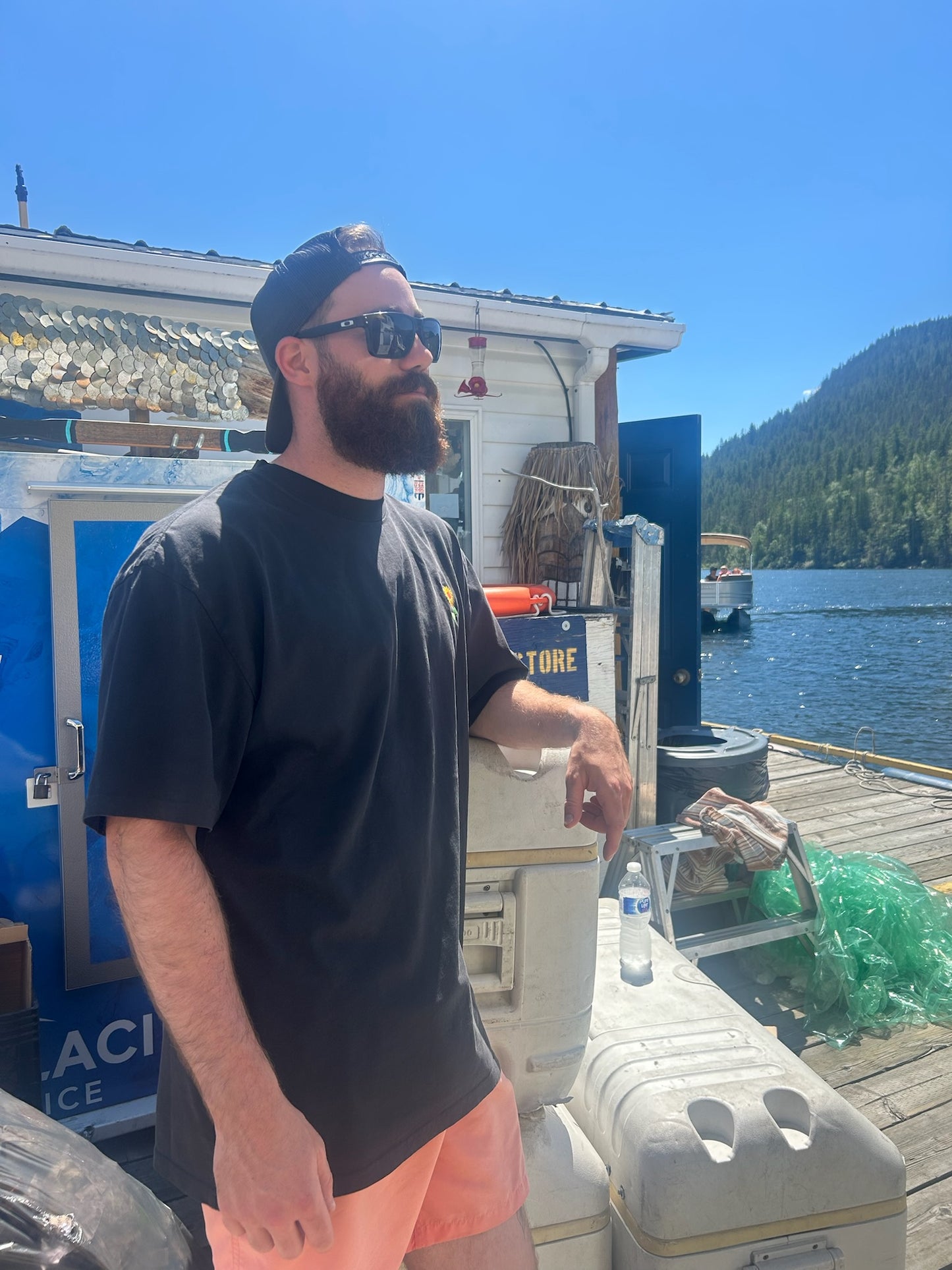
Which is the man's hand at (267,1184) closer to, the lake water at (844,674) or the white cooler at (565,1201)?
the white cooler at (565,1201)

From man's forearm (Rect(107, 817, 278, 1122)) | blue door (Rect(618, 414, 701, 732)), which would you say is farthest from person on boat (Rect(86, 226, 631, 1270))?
blue door (Rect(618, 414, 701, 732))

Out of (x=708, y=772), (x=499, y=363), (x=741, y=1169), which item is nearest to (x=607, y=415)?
(x=499, y=363)

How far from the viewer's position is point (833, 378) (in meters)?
158

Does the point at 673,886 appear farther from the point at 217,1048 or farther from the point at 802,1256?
the point at 217,1048

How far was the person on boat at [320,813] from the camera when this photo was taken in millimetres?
1103

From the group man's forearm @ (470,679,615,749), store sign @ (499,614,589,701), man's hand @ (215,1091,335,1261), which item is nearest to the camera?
man's hand @ (215,1091,335,1261)

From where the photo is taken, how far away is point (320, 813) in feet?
4.09

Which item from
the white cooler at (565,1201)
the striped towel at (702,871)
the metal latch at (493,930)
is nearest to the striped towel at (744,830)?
the striped towel at (702,871)

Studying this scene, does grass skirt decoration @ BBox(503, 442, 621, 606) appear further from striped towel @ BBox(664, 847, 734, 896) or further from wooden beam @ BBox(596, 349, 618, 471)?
striped towel @ BBox(664, 847, 734, 896)

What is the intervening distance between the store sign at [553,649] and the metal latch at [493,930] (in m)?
2.62

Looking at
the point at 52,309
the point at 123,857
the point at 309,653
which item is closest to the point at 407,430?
the point at 309,653

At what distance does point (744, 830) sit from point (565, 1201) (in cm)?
249

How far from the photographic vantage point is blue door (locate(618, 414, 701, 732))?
664 cm

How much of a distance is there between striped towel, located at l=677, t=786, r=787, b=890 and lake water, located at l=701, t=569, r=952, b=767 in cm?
1015
